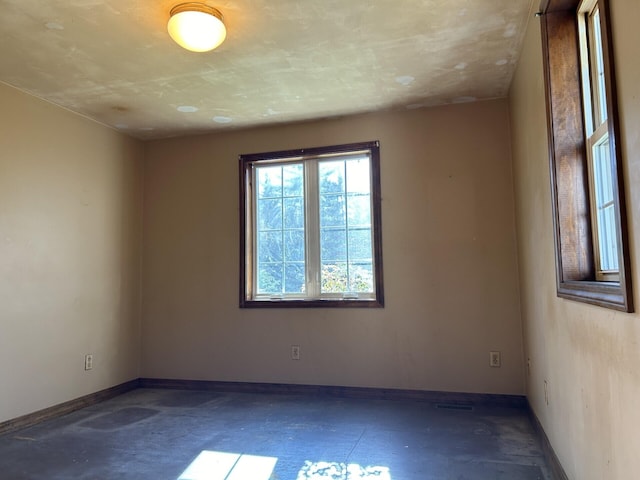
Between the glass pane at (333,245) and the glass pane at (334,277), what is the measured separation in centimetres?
5

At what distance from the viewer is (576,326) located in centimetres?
184

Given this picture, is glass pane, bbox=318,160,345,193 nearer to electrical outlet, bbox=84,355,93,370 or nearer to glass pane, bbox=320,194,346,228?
glass pane, bbox=320,194,346,228

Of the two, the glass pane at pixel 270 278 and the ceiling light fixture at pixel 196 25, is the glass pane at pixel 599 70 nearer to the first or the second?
the ceiling light fixture at pixel 196 25

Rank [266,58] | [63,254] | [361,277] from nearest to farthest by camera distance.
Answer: [266,58] → [63,254] → [361,277]

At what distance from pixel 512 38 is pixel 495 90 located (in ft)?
2.68

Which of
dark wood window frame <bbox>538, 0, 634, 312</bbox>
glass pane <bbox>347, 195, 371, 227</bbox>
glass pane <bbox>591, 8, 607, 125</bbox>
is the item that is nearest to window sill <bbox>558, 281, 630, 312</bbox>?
dark wood window frame <bbox>538, 0, 634, 312</bbox>

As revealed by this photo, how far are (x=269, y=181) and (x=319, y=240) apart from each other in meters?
0.78

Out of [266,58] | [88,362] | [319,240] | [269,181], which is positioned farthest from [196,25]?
[88,362]

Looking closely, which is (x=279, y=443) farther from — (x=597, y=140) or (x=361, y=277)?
(x=597, y=140)

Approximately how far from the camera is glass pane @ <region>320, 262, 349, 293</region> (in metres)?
3.99

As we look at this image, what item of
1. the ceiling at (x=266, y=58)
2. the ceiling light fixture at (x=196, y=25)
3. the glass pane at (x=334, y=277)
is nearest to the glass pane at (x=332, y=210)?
the glass pane at (x=334, y=277)

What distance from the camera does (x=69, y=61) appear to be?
2.90m

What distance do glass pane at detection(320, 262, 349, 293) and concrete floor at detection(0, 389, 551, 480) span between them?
958mm

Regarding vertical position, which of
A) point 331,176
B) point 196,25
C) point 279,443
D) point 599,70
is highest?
point 196,25
